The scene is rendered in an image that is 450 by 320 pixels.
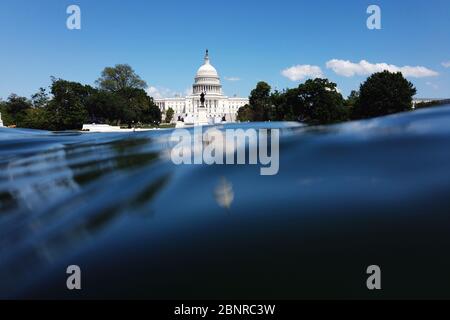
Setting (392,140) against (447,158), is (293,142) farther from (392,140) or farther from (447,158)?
(447,158)

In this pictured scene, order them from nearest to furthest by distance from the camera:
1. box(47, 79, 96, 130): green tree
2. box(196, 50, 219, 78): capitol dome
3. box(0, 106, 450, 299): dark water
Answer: box(0, 106, 450, 299): dark water < box(47, 79, 96, 130): green tree < box(196, 50, 219, 78): capitol dome

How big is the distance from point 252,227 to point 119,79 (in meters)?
103

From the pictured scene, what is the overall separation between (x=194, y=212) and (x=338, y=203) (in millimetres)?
1413

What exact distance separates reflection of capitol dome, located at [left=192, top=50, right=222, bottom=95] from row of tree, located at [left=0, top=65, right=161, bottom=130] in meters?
38.8

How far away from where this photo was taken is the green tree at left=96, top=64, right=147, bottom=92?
97.2 m

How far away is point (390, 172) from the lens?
3.99 metres

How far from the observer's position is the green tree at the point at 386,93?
56.2 m

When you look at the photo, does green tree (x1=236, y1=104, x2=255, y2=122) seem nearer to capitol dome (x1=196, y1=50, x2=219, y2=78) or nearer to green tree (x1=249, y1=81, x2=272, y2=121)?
green tree (x1=249, y1=81, x2=272, y2=121)

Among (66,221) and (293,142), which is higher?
(293,142)

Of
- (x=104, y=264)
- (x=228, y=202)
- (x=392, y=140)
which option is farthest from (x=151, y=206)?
(x=392, y=140)

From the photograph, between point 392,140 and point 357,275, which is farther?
point 392,140

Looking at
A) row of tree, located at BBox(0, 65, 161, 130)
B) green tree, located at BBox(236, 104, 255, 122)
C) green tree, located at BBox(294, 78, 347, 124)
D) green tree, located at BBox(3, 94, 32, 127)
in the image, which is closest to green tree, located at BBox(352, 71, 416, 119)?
green tree, located at BBox(294, 78, 347, 124)

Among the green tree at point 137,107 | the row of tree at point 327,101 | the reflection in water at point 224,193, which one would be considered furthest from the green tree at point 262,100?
the reflection in water at point 224,193

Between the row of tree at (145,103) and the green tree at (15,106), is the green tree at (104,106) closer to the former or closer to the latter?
the row of tree at (145,103)
